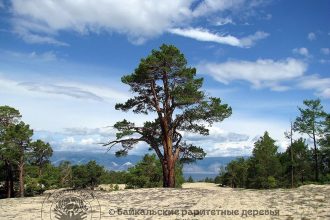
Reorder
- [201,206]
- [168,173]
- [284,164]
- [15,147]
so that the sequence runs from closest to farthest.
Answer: [201,206] < [168,173] < [15,147] < [284,164]

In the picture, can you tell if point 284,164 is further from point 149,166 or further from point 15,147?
point 15,147

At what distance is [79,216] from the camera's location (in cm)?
1716

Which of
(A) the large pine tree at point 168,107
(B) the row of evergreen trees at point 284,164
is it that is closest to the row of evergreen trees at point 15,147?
(A) the large pine tree at point 168,107

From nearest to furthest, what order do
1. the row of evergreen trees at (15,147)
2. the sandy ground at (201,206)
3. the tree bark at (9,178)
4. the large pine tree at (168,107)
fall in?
the sandy ground at (201,206), the large pine tree at (168,107), the row of evergreen trees at (15,147), the tree bark at (9,178)

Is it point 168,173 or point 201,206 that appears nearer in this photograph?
point 201,206

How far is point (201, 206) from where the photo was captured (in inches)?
717

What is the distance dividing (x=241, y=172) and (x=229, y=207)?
81107mm

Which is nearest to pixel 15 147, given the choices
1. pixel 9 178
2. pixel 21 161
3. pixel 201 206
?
pixel 21 161

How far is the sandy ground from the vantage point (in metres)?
15.7

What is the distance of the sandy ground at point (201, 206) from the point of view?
51.6 ft

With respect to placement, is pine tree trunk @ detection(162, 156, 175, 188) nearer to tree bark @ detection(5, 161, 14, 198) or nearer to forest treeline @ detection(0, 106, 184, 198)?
forest treeline @ detection(0, 106, 184, 198)

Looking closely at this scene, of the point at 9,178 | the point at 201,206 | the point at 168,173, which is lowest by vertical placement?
the point at 9,178

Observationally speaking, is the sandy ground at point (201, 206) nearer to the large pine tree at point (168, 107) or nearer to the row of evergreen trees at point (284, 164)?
the large pine tree at point (168, 107)

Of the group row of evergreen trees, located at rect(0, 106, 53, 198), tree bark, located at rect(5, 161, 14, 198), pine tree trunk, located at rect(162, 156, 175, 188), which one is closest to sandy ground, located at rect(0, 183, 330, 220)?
pine tree trunk, located at rect(162, 156, 175, 188)
